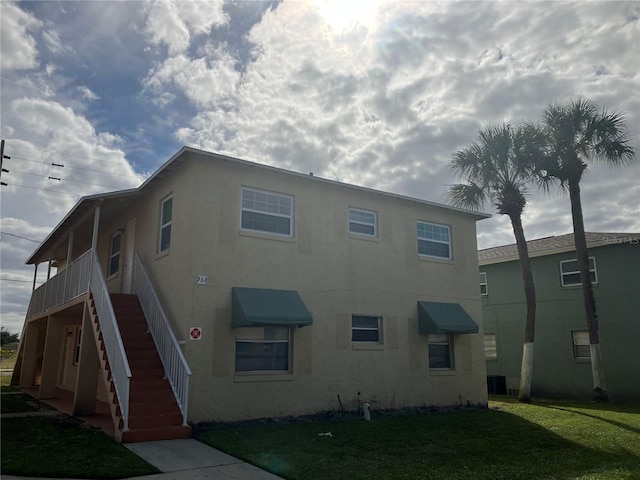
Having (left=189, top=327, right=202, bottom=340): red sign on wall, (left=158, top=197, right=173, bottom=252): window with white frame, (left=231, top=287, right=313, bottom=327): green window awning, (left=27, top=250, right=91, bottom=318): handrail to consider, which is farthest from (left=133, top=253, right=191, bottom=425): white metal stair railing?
(left=231, top=287, right=313, bottom=327): green window awning

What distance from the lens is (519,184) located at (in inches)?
721

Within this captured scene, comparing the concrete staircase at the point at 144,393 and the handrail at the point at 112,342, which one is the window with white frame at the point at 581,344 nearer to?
the concrete staircase at the point at 144,393

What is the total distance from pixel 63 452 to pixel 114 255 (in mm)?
9729

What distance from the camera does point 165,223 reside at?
1337cm

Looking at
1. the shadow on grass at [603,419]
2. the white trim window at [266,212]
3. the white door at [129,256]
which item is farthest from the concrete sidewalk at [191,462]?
the shadow on grass at [603,419]

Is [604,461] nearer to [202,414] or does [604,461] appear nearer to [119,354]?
[202,414]

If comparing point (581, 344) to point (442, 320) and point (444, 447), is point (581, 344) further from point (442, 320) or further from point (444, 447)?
point (444, 447)

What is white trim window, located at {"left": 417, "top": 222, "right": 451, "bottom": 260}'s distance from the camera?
15.9 meters

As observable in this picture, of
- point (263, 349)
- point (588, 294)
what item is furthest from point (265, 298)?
point (588, 294)

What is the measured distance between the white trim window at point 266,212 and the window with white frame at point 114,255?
598 cm

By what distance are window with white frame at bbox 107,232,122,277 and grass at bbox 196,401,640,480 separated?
25.9 feet

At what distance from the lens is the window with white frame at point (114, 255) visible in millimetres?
16609

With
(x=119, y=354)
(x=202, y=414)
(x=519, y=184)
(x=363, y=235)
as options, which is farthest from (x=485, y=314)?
(x=119, y=354)

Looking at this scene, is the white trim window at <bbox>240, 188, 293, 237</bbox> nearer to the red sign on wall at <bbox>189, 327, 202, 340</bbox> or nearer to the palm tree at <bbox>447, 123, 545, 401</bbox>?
the red sign on wall at <bbox>189, 327, 202, 340</bbox>
